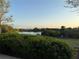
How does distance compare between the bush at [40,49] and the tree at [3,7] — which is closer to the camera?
the bush at [40,49]

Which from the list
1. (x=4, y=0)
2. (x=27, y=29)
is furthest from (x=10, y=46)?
(x=27, y=29)

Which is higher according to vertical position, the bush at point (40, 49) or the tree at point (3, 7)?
the tree at point (3, 7)

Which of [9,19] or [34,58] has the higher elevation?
[9,19]

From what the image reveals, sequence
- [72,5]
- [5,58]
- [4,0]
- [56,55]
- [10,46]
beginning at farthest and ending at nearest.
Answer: [4,0] < [72,5] < [10,46] < [5,58] < [56,55]

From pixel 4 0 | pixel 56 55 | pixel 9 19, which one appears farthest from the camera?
pixel 9 19

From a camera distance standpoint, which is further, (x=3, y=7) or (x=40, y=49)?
(x=3, y=7)

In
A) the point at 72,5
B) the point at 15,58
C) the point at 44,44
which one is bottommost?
the point at 15,58

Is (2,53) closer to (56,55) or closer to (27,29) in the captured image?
(56,55)

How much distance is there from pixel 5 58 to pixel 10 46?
745 millimetres

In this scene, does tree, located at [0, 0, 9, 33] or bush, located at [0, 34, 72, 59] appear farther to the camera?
tree, located at [0, 0, 9, 33]

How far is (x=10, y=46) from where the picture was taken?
945 cm

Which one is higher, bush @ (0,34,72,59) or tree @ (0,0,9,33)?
tree @ (0,0,9,33)

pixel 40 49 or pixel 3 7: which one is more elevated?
pixel 3 7

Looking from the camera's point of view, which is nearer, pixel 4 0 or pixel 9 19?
pixel 4 0
